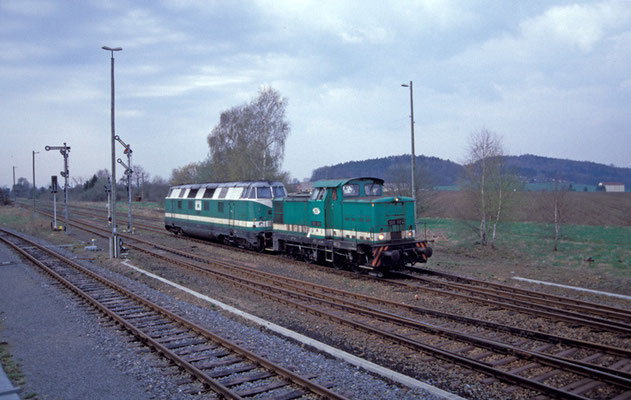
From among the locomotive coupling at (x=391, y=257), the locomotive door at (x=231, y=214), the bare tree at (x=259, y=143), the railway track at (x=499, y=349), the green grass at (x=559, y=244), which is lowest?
the green grass at (x=559, y=244)

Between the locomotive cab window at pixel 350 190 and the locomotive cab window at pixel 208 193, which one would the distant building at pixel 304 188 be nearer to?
the locomotive cab window at pixel 350 190

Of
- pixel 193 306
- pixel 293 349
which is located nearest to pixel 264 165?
pixel 193 306

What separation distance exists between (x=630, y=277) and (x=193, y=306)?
1419cm

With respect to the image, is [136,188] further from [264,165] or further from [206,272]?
[206,272]

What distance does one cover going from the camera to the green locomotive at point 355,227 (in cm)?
1352

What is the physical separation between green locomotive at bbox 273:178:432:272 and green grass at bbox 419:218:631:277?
7942 mm

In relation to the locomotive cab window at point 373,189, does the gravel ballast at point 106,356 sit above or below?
below

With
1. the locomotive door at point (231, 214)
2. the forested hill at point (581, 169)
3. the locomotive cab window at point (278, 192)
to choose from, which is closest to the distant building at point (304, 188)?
the locomotive cab window at point (278, 192)

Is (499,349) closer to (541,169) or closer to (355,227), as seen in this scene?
(355,227)

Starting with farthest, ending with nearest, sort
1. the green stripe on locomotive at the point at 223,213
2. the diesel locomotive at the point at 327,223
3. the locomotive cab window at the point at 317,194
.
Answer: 1. the green stripe on locomotive at the point at 223,213
2. the locomotive cab window at the point at 317,194
3. the diesel locomotive at the point at 327,223

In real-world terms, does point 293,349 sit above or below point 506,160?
below

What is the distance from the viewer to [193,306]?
10.8 m

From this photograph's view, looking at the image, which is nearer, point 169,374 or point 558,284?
point 169,374

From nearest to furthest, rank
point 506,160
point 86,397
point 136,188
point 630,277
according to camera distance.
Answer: point 86,397 < point 630,277 < point 506,160 < point 136,188
